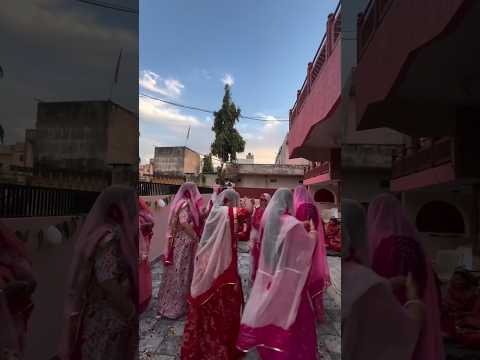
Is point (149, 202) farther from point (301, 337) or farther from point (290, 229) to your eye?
point (301, 337)

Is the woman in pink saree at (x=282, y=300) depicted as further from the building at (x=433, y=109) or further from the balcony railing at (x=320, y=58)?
the building at (x=433, y=109)

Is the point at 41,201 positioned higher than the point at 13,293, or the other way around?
the point at 41,201

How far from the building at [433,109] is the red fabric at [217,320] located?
3.27ft

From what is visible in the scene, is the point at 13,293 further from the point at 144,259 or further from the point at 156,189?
the point at 156,189

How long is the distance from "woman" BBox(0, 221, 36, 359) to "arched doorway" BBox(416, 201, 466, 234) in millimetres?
762

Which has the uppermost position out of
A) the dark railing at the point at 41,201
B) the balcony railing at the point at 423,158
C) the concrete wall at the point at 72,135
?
the concrete wall at the point at 72,135

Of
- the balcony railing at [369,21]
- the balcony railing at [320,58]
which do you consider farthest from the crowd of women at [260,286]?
the balcony railing at [369,21]

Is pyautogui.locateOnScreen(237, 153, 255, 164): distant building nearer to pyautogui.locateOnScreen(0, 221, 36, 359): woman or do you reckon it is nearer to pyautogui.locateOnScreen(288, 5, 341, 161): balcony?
pyautogui.locateOnScreen(288, 5, 341, 161): balcony

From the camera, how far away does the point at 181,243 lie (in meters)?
2.17

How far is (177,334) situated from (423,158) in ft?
4.74

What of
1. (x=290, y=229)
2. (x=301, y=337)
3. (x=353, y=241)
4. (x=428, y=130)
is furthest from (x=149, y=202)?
(x=428, y=130)

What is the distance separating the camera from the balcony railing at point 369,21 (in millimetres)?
531

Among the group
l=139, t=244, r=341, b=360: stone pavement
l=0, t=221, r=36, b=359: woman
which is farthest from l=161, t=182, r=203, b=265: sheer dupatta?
l=0, t=221, r=36, b=359: woman

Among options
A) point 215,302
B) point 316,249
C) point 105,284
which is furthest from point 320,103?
point 215,302
